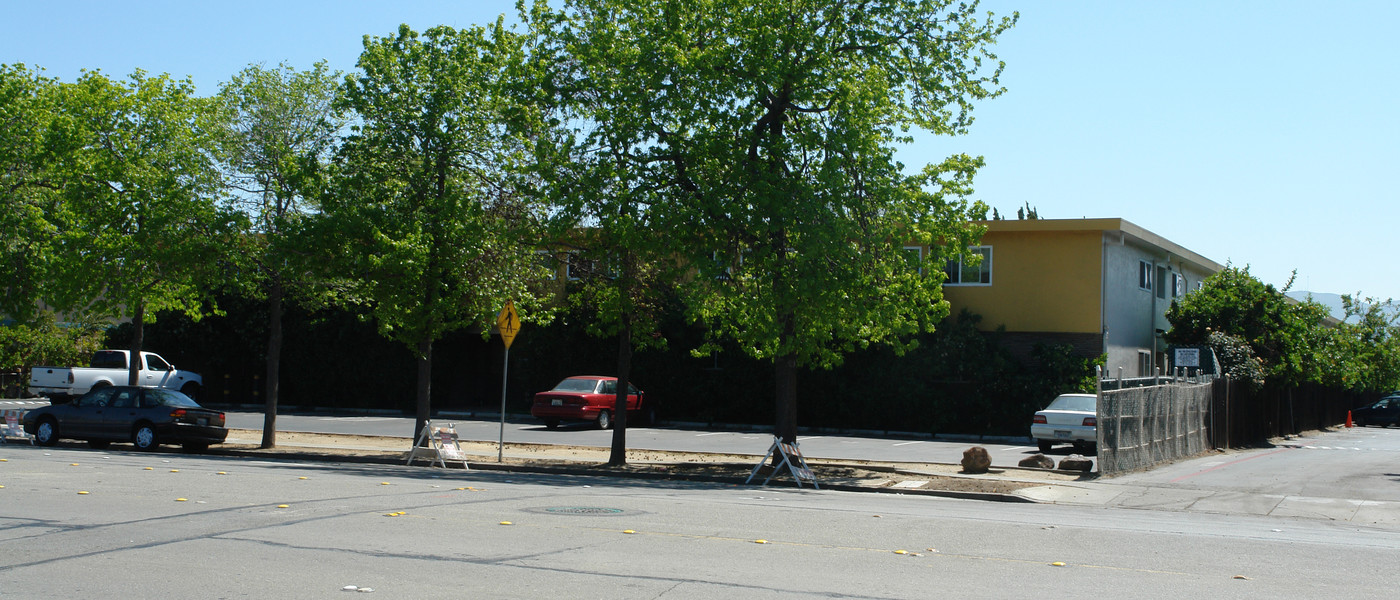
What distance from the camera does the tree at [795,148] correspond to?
1722cm

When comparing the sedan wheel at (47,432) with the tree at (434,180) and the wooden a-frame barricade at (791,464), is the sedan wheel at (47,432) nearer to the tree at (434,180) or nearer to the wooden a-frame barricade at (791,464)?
the tree at (434,180)

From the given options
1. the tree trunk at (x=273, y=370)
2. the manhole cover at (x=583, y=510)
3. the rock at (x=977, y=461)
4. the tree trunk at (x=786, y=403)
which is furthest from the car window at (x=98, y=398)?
the rock at (x=977, y=461)

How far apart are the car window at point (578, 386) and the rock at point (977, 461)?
1387 cm

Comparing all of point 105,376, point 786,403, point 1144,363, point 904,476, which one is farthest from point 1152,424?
point 105,376

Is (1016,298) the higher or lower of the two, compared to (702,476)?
higher

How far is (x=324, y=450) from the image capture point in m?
22.6

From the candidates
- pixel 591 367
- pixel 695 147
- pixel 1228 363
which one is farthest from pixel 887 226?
pixel 591 367

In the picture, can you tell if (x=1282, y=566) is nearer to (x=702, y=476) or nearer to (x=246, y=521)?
(x=246, y=521)

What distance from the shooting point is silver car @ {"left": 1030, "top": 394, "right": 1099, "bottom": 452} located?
77.1 ft

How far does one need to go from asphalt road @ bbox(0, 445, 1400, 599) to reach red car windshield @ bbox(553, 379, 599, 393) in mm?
16374

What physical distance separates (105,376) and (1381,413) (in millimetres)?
53410

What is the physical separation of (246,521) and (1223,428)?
2470cm

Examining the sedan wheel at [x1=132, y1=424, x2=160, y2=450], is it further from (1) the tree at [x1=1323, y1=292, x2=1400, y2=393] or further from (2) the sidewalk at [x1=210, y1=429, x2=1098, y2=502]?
(1) the tree at [x1=1323, y1=292, x2=1400, y2=393]

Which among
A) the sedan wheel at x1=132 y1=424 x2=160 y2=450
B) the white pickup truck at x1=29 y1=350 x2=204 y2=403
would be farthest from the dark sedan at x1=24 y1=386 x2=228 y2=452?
the white pickup truck at x1=29 y1=350 x2=204 y2=403
